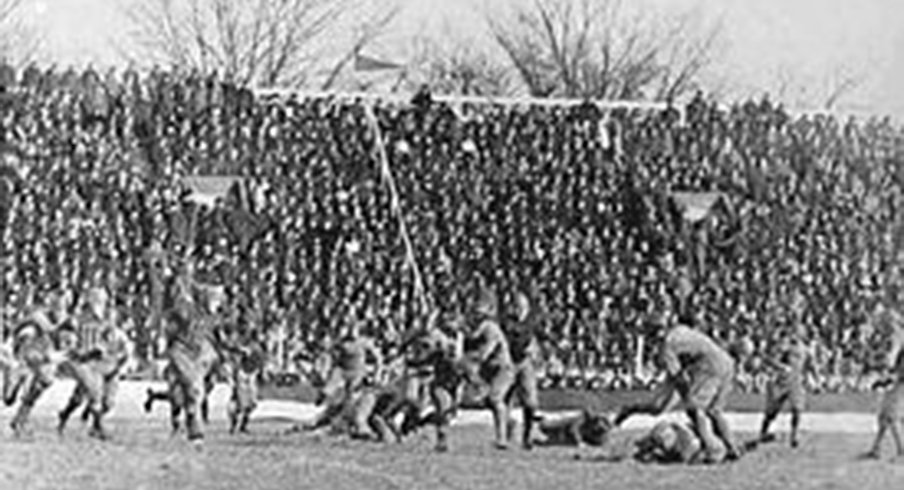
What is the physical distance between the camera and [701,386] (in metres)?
10.5

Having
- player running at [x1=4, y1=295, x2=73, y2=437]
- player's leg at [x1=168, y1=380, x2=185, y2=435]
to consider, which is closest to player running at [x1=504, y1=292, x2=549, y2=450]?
player's leg at [x1=168, y1=380, x2=185, y2=435]

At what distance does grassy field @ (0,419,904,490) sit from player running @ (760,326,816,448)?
0.79 feet

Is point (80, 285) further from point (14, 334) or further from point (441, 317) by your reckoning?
point (441, 317)

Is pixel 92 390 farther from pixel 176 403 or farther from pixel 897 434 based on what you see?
pixel 897 434

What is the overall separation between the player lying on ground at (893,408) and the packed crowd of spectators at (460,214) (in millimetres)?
137

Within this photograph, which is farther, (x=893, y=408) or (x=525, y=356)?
(x=525, y=356)

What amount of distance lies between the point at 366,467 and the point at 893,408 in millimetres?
2350

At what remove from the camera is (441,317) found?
36.0 feet

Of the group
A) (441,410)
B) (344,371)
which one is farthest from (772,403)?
(344,371)

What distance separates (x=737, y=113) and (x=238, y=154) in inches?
91.0

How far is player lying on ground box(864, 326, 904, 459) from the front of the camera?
10.4 metres

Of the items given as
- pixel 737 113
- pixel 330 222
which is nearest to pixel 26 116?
pixel 330 222

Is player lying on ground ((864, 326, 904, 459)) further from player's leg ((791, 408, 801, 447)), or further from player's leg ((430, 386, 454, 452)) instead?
player's leg ((430, 386, 454, 452))

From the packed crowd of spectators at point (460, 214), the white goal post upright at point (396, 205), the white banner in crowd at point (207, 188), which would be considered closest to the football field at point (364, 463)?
the packed crowd of spectators at point (460, 214)
